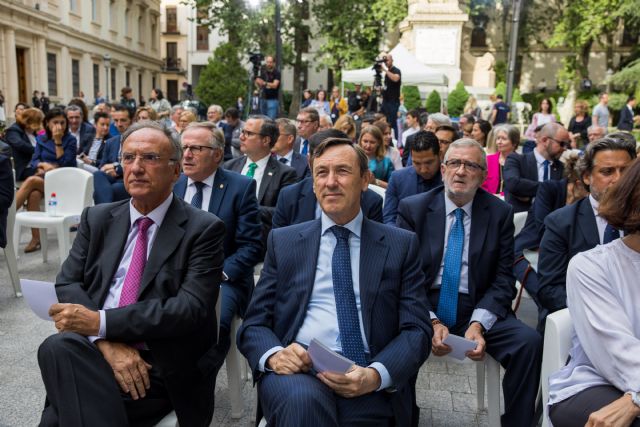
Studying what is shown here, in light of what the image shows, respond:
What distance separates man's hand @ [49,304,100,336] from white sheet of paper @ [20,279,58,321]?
16cm

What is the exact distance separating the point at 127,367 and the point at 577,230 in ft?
7.56

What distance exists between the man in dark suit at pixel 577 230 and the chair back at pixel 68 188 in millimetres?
4529

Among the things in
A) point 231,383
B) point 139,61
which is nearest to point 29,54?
point 139,61

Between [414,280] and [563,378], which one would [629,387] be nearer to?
[563,378]

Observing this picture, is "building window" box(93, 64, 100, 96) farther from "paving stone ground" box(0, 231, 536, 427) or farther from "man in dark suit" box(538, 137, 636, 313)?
"man in dark suit" box(538, 137, 636, 313)

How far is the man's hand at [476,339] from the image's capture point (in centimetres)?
295

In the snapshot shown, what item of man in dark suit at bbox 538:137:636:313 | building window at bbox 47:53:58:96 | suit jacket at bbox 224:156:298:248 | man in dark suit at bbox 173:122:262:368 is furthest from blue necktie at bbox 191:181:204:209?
building window at bbox 47:53:58:96

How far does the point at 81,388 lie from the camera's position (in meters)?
2.22

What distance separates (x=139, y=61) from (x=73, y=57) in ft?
36.5

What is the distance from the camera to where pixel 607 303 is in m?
2.14

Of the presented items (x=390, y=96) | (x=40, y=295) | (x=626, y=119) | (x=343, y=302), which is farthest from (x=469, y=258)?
(x=626, y=119)

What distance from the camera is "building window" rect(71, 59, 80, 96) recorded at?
3155 centimetres

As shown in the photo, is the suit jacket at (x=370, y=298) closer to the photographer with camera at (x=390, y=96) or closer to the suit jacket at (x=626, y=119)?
the photographer with camera at (x=390, y=96)

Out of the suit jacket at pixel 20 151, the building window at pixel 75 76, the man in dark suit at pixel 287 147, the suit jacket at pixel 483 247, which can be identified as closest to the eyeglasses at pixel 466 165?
the suit jacket at pixel 483 247
